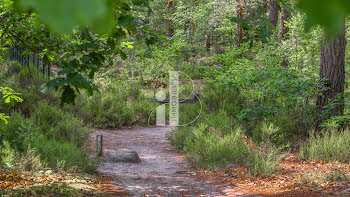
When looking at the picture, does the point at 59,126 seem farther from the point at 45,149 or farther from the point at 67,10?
the point at 67,10

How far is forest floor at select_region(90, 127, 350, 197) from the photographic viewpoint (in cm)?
521

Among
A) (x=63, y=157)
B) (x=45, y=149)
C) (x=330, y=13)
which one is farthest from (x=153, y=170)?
(x=330, y=13)

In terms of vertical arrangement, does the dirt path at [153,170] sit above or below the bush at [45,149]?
below

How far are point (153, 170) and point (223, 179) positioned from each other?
5.53 ft

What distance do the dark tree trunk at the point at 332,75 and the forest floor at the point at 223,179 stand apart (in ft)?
5.03

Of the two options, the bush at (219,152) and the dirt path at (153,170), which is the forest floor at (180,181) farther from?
the bush at (219,152)

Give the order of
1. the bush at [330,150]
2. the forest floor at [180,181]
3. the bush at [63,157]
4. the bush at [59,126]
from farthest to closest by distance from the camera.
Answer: the bush at [59,126] < the bush at [330,150] < the bush at [63,157] < the forest floor at [180,181]

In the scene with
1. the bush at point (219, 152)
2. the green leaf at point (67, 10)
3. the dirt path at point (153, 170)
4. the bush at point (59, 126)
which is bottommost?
the dirt path at point (153, 170)

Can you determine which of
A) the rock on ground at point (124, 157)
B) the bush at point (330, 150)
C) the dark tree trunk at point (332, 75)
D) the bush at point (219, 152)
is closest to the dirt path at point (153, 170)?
the rock on ground at point (124, 157)

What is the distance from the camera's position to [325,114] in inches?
301

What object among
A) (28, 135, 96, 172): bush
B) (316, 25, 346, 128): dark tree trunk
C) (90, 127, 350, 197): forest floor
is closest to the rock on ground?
(90, 127, 350, 197): forest floor

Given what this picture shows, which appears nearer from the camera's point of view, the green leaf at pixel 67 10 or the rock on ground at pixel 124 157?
the green leaf at pixel 67 10

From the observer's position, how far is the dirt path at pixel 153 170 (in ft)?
18.3

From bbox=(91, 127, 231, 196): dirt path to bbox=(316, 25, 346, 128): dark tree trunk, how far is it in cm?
354
